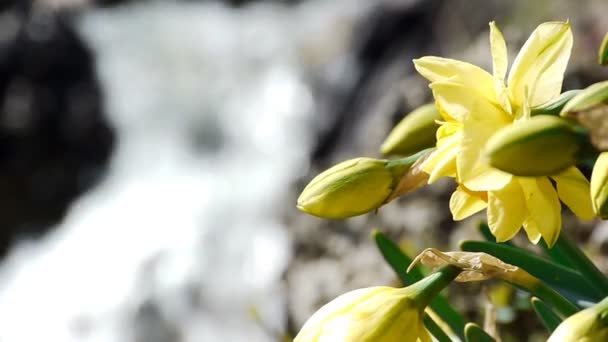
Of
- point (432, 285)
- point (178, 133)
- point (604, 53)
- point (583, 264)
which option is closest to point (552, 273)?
point (583, 264)

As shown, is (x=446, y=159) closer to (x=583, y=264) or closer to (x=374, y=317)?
(x=374, y=317)

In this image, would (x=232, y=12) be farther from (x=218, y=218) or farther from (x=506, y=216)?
(x=506, y=216)

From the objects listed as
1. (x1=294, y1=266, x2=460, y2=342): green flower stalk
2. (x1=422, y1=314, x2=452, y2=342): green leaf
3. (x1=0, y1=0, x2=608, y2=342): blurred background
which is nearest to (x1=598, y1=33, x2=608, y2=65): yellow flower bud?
(x1=294, y1=266, x2=460, y2=342): green flower stalk

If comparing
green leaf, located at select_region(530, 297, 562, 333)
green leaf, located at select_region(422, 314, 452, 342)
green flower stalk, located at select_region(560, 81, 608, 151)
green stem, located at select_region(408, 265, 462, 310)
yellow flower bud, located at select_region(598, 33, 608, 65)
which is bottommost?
green leaf, located at select_region(530, 297, 562, 333)

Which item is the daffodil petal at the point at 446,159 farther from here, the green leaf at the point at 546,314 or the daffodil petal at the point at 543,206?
the green leaf at the point at 546,314

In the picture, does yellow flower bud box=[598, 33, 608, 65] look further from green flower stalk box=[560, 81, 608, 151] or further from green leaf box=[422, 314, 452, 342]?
green leaf box=[422, 314, 452, 342]

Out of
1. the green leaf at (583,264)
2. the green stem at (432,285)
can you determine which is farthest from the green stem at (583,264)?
the green stem at (432,285)

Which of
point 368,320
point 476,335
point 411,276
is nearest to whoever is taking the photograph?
point 368,320
